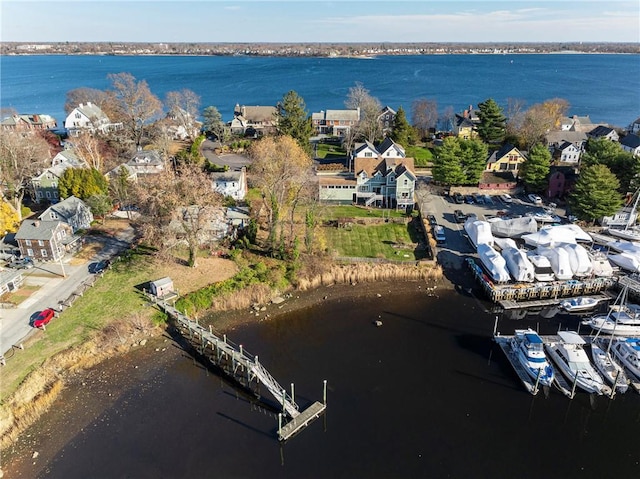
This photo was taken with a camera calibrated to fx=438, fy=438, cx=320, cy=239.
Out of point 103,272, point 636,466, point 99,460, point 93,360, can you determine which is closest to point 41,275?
point 103,272

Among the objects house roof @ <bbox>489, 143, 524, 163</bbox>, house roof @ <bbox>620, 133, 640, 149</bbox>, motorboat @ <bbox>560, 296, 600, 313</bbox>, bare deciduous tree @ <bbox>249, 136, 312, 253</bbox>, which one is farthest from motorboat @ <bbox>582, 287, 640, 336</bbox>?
house roof @ <bbox>620, 133, 640, 149</bbox>

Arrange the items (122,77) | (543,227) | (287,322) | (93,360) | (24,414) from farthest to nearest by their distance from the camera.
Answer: (122,77)
(543,227)
(287,322)
(93,360)
(24,414)

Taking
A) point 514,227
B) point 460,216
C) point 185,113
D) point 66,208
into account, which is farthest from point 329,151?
point 66,208

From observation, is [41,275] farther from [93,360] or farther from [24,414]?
[24,414]

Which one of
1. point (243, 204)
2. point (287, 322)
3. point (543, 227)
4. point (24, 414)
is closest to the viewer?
point (24, 414)

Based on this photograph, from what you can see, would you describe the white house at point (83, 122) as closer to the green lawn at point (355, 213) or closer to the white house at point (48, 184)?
the white house at point (48, 184)

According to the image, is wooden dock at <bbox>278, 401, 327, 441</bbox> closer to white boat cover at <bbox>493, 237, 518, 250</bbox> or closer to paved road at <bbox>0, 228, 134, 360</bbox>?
paved road at <bbox>0, 228, 134, 360</bbox>
